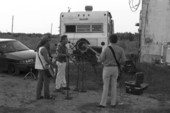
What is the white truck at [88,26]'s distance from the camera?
51.3ft

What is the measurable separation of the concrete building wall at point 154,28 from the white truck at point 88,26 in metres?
2.56

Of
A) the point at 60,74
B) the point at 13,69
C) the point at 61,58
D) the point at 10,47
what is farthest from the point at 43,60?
the point at 10,47

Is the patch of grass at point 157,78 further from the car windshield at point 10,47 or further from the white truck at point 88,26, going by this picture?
the car windshield at point 10,47

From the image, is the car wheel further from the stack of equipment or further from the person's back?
the person's back

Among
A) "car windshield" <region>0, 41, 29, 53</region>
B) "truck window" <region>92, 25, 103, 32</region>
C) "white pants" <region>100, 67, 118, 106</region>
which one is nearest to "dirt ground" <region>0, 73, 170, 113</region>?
"white pants" <region>100, 67, 118, 106</region>

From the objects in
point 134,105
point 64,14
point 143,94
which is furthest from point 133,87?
point 64,14

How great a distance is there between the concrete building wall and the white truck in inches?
101

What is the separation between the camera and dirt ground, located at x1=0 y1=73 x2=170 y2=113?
830 centimetres

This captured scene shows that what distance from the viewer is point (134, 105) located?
29.6ft

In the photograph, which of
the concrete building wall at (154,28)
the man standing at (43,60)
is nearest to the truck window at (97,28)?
the concrete building wall at (154,28)

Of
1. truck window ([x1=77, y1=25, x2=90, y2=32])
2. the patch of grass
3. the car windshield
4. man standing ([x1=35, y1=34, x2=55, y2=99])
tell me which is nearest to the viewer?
man standing ([x1=35, y1=34, x2=55, y2=99])

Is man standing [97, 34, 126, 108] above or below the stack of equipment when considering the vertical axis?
above

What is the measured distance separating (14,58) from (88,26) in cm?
411

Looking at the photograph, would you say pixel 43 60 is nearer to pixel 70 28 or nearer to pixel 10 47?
pixel 10 47
